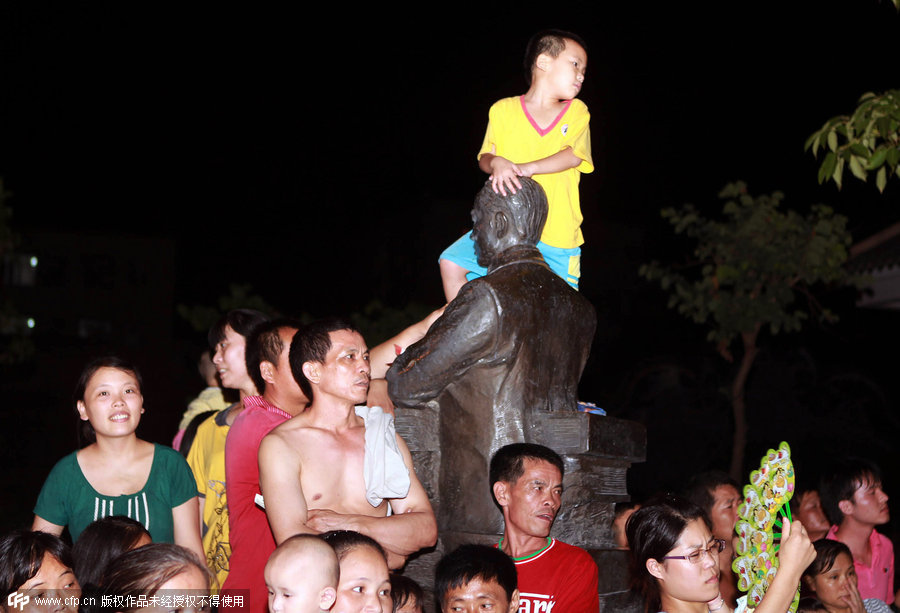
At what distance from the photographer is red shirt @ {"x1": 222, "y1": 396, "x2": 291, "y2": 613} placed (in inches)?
158

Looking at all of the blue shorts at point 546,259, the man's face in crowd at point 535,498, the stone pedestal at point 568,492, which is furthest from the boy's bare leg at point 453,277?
the man's face in crowd at point 535,498

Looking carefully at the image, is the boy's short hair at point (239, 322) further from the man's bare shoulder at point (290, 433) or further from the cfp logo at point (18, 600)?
the cfp logo at point (18, 600)

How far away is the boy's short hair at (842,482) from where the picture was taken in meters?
5.80

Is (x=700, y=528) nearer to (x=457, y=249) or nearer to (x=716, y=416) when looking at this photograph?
(x=457, y=249)

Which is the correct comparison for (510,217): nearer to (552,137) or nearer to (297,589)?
(552,137)

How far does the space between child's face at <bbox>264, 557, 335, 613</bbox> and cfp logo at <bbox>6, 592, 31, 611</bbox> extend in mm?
986

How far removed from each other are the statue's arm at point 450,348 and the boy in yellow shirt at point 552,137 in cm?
55

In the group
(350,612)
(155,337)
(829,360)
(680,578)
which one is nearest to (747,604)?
(680,578)

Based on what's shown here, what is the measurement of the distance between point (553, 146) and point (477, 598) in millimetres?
2328

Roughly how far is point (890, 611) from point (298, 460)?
11.4 feet

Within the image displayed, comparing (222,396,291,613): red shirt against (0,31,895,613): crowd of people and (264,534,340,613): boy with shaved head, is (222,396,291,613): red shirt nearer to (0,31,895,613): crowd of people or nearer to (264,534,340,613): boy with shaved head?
(0,31,895,613): crowd of people

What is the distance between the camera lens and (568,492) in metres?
4.48

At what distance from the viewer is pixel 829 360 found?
13242mm

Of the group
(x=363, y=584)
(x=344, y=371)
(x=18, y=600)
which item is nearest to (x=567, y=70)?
(x=344, y=371)
